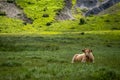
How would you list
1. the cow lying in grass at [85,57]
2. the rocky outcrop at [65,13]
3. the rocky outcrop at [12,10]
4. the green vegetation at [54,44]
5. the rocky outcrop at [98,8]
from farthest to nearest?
the rocky outcrop at [98,8] → the rocky outcrop at [65,13] → the rocky outcrop at [12,10] → the cow lying in grass at [85,57] → the green vegetation at [54,44]

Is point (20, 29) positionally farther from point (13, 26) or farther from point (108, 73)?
point (108, 73)

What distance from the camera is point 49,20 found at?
126875 millimetres

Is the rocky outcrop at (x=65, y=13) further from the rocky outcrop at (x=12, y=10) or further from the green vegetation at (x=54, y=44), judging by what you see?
the rocky outcrop at (x=12, y=10)

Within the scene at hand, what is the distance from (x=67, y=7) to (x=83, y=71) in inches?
5182

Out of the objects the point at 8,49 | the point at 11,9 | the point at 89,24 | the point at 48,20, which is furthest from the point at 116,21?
the point at 8,49

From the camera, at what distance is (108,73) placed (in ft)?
66.8

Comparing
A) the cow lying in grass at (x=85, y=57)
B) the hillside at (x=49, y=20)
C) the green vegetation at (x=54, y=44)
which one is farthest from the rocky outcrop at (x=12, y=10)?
the cow lying in grass at (x=85, y=57)

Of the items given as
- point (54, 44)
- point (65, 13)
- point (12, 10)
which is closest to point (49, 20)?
point (12, 10)

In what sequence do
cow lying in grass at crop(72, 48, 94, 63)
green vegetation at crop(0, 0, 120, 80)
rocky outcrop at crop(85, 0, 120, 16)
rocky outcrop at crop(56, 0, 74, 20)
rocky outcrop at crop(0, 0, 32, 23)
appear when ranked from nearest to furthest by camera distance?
green vegetation at crop(0, 0, 120, 80)
cow lying in grass at crop(72, 48, 94, 63)
rocky outcrop at crop(0, 0, 32, 23)
rocky outcrop at crop(56, 0, 74, 20)
rocky outcrop at crop(85, 0, 120, 16)

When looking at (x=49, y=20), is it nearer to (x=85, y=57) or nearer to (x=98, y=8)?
(x=98, y=8)

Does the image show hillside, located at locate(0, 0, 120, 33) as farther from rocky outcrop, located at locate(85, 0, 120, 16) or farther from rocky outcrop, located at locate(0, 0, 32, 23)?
rocky outcrop, located at locate(85, 0, 120, 16)

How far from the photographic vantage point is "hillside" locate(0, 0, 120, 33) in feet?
339

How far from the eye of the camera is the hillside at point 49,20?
339 ft

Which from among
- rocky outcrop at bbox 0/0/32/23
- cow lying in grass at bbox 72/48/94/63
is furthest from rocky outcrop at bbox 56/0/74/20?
cow lying in grass at bbox 72/48/94/63
